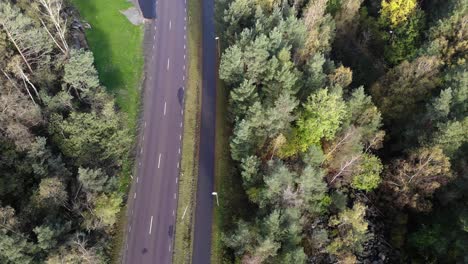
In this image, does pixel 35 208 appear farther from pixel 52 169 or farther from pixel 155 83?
pixel 155 83

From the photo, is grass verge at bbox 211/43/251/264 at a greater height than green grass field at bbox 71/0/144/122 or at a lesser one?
lesser

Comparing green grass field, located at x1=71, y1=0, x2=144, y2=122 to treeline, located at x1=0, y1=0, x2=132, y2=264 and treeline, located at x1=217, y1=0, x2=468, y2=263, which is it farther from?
treeline, located at x1=217, y1=0, x2=468, y2=263

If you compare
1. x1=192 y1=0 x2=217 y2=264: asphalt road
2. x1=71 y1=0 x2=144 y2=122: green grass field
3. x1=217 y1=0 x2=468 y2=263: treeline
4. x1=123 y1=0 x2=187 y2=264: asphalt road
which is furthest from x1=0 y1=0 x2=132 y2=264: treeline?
x1=217 y1=0 x2=468 y2=263: treeline

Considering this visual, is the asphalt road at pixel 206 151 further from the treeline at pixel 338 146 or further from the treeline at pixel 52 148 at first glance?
the treeline at pixel 52 148

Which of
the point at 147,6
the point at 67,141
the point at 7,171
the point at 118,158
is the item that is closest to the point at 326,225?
the point at 118,158

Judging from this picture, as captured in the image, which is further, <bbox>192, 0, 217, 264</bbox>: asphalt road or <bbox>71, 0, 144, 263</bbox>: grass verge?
<bbox>71, 0, 144, 263</bbox>: grass verge

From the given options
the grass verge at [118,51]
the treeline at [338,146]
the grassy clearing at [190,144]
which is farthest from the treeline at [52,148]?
the treeline at [338,146]
